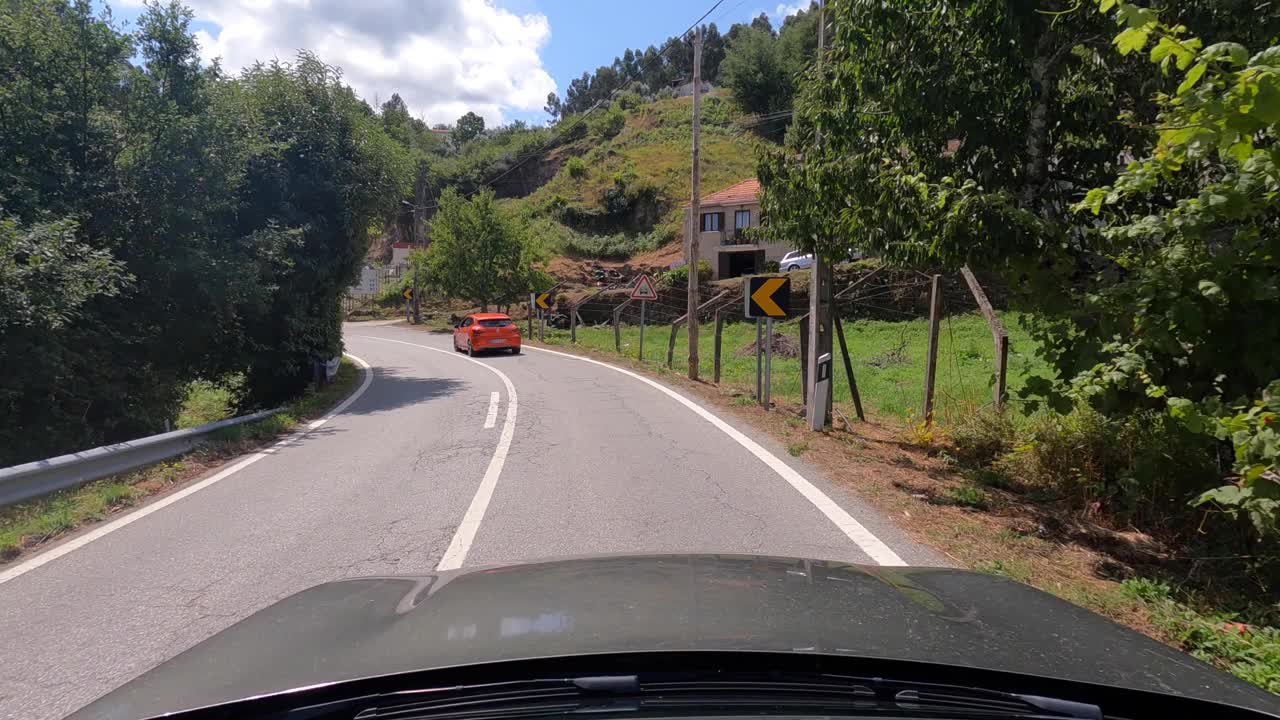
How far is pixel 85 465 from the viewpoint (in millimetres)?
8617

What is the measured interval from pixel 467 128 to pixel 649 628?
511 ft

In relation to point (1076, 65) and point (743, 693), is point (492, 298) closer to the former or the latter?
point (1076, 65)

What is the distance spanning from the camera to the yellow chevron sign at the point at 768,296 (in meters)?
12.6

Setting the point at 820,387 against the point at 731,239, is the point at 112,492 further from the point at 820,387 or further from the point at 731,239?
the point at 731,239

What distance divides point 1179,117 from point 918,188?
282cm

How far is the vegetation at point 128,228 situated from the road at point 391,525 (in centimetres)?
357

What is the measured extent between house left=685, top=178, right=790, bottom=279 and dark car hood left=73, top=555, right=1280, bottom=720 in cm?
4772

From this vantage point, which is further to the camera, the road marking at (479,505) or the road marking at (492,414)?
the road marking at (492,414)

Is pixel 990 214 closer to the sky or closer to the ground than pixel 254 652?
closer to the sky

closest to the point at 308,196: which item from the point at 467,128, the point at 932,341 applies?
the point at 932,341

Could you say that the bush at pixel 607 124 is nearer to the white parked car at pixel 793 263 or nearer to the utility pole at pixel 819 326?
the white parked car at pixel 793 263

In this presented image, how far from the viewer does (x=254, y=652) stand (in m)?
2.33

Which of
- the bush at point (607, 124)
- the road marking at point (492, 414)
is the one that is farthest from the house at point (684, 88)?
the road marking at point (492, 414)

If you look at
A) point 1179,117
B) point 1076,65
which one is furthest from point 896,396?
point 1179,117
